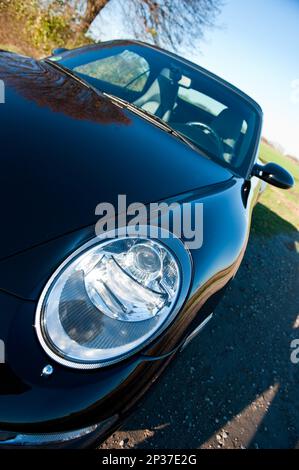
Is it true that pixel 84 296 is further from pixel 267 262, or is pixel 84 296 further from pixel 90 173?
pixel 267 262

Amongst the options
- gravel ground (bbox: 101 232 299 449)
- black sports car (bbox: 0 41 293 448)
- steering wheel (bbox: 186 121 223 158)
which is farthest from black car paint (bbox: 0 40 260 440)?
steering wheel (bbox: 186 121 223 158)

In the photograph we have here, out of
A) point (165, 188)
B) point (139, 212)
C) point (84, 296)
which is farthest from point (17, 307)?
point (165, 188)

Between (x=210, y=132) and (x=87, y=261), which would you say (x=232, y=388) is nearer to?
(x=87, y=261)

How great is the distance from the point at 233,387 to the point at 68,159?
1.67 m

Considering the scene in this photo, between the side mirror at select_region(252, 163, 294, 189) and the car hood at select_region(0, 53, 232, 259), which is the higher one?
the side mirror at select_region(252, 163, 294, 189)

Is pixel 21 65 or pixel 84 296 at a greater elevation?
pixel 21 65

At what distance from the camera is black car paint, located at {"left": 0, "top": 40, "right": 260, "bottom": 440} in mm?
812

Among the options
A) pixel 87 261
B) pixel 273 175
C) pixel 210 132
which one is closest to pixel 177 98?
pixel 210 132

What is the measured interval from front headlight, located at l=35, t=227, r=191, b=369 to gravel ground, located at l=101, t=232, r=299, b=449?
27cm

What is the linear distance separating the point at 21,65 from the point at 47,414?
Answer: 1617 mm

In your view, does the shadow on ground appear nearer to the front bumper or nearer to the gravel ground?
the gravel ground

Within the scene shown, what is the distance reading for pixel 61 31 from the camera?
861 centimetres

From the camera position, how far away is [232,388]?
202cm

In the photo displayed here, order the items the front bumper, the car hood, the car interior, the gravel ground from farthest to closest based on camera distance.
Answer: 1. the car interior
2. the gravel ground
3. the car hood
4. the front bumper
